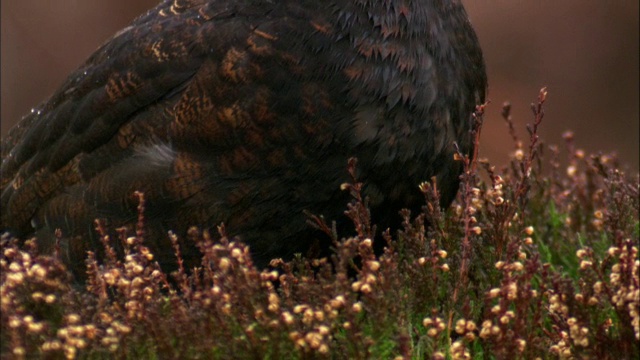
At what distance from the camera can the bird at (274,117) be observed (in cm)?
425

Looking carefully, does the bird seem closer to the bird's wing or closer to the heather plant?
the bird's wing

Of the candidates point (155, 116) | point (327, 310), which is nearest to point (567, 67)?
point (155, 116)

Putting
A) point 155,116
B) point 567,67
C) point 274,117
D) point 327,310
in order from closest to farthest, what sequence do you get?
1. point 327,310
2. point 274,117
3. point 155,116
4. point 567,67

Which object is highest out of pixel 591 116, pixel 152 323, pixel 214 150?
pixel 591 116

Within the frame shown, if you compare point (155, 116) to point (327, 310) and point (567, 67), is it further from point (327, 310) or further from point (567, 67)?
point (567, 67)

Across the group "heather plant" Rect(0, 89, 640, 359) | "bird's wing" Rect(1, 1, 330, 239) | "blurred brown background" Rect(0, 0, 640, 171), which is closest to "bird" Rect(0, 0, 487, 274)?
"bird's wing" Rect(1, 1, 330, 239)

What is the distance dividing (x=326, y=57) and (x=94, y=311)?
4.23 feet

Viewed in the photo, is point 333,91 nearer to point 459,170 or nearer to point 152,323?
point 459,170

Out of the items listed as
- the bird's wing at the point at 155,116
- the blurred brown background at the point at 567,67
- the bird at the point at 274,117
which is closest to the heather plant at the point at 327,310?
the bird at the point at 274,117

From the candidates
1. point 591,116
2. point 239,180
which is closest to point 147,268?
point 239,180

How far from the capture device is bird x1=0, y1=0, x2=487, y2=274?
14.0ft

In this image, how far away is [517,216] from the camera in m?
4.51

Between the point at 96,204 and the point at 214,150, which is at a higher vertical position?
the point at 214,150

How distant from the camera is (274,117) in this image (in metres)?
4.23
